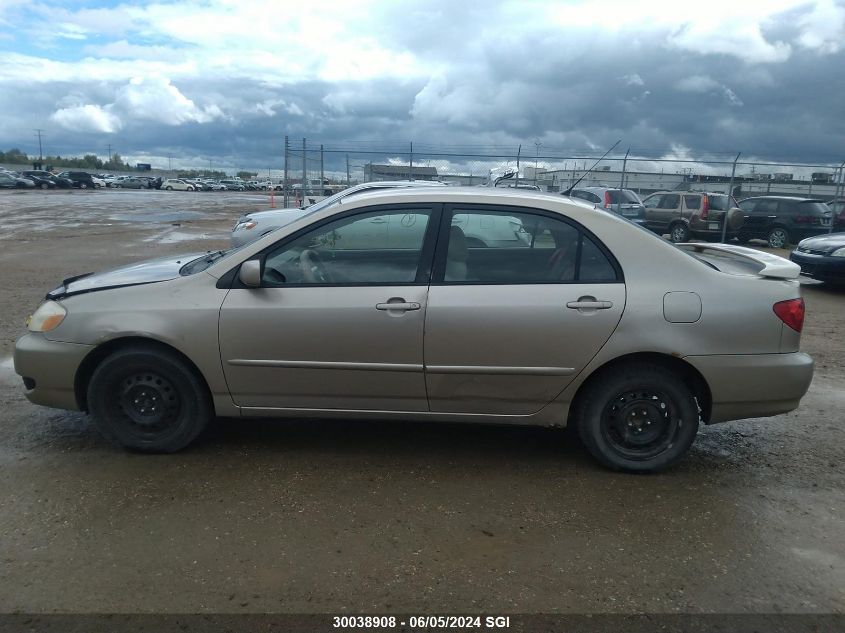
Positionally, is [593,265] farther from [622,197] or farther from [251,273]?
[622,197]

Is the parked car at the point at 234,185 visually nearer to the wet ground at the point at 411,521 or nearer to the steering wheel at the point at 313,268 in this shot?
the wet ground at the point at 411,521

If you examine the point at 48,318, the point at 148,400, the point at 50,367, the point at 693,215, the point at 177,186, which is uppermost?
the point at 177,186

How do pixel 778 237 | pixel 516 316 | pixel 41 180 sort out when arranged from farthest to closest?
pixel 41 180 → pixel 778 237 → pixel 516 316

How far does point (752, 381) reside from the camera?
13.1 ft

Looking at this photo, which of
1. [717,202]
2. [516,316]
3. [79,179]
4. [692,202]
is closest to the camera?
[516,316]

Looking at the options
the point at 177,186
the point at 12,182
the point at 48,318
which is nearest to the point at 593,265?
the point at 48,318

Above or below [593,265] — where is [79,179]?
above

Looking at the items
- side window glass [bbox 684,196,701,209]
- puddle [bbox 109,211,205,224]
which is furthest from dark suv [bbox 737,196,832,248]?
puddle [bbox 109,211,205,224]

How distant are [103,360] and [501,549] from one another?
261 cm

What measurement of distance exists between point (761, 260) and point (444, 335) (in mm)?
2212

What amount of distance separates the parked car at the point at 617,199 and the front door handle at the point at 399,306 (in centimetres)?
1560

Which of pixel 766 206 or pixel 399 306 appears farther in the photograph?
pixel 766 206

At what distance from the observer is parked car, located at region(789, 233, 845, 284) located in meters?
11.1

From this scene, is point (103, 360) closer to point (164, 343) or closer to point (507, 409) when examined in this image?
point (164, 343)
